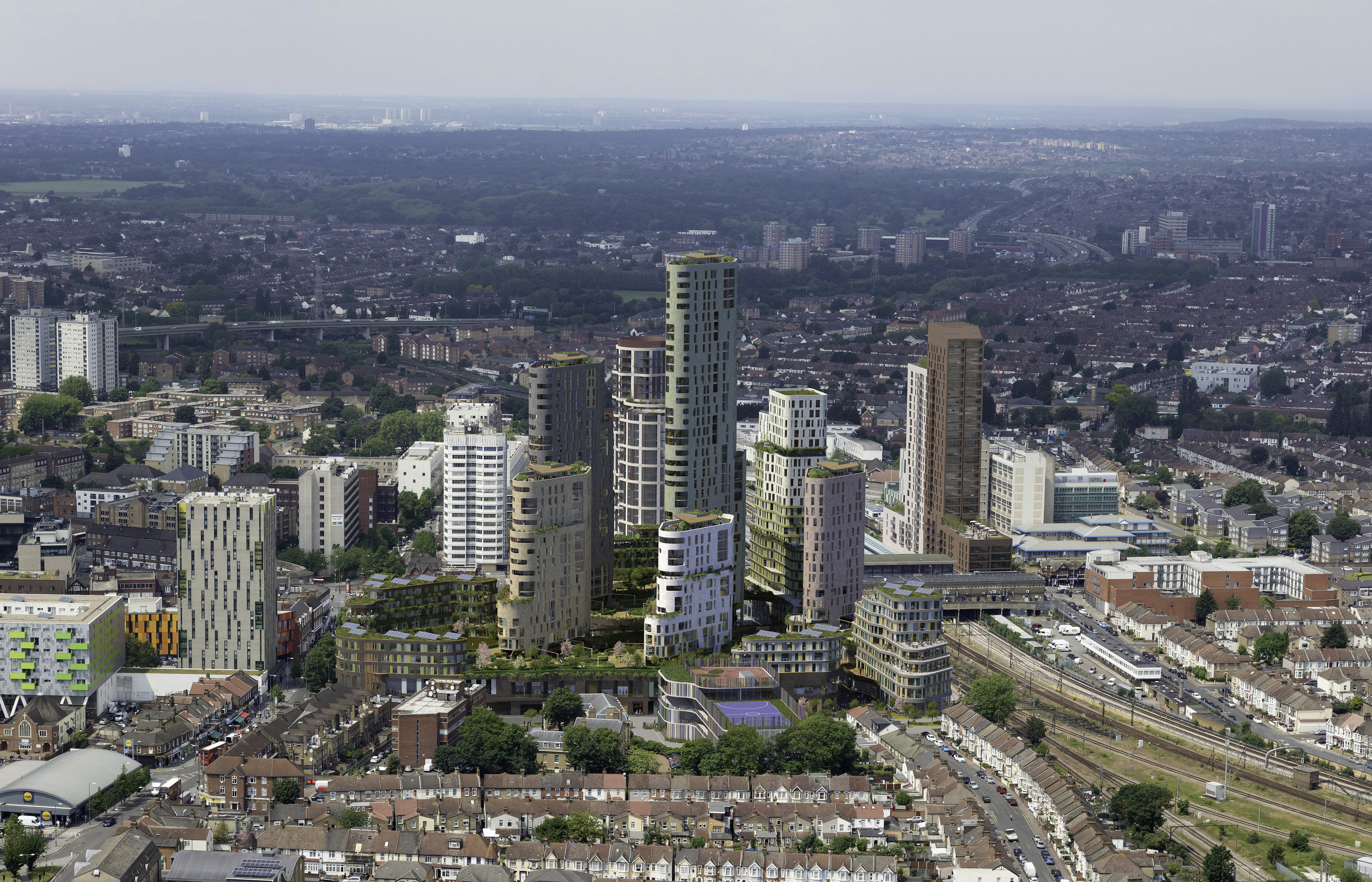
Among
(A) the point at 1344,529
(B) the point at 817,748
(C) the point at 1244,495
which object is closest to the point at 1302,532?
(A) the point at 1344,529

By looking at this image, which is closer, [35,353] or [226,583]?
[226,583]

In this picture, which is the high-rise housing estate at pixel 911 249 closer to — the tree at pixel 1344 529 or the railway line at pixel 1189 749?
the tree at pixel 1344 529

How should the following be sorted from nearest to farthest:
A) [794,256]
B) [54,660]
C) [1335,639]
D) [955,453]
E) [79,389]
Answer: [54,660] → [1335,639] → [955,453] → [79,389] → [794,256]

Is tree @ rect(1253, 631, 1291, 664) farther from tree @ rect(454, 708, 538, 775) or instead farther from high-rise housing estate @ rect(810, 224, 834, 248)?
high-rise housing estate @ rect(810, 224, 834, 248)

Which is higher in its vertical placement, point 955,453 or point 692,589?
point 955,453

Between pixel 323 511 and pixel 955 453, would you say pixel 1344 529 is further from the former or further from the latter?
pixel 323 511

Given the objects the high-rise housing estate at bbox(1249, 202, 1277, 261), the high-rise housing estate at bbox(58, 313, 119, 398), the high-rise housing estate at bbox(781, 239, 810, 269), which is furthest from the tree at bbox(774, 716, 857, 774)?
the high-rise housing estate at bbox(1249, 202, 1277, 261)
